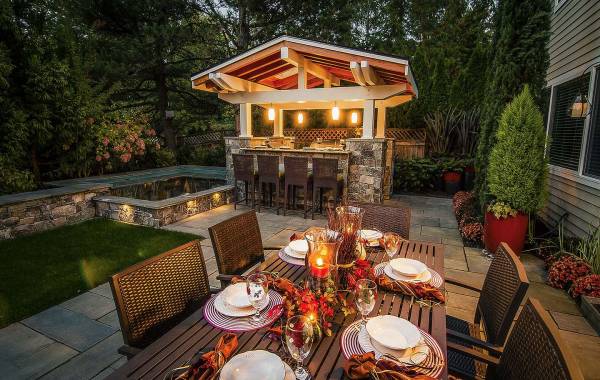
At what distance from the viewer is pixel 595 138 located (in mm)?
3840

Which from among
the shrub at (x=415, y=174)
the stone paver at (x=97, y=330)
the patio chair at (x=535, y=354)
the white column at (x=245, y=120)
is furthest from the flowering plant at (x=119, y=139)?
the patio chair at (x=535, y=354)

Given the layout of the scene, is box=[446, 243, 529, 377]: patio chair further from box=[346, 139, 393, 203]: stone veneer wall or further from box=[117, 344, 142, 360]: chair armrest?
box=[346, 139, 393, 203]: stone veneer wall

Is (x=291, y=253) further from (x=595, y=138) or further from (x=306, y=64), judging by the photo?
(x=306, y=64)

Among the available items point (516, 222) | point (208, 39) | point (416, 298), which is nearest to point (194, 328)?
point (416, 298)

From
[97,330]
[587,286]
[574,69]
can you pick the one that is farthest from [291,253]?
[574,69]

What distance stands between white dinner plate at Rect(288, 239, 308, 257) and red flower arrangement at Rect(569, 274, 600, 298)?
2635 millimetres

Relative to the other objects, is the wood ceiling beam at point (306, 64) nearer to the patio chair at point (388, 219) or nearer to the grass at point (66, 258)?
the grass at point (66, 258)

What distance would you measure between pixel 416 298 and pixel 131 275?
1314 millimetres

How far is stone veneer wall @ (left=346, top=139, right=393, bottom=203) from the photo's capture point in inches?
218

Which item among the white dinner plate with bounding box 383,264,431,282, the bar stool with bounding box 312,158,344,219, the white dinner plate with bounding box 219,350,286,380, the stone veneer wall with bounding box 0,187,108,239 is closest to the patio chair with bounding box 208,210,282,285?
the white dinner plate with bounding box 219,350,286,380

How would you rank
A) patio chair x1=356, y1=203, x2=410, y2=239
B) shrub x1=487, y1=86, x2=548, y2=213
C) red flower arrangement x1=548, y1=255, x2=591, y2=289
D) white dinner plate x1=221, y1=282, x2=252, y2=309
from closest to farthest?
1. white dinner plate x1=221, y1=282, x2=252, y2=309
2. patio chair x1=356, y1=203, x2=410, y2=239
3. red flower arrangement x1=548, y1=255, x2=591, y2=289
4. shrub x1=487, y1=86, x2=548, y2=213

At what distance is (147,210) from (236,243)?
10.8 feet

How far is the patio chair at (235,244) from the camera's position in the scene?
2.00m

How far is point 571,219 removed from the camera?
4.28 metres
